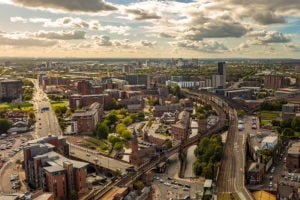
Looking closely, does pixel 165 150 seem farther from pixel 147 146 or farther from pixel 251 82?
pixel 251 82

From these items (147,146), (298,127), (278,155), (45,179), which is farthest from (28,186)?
(298,127)

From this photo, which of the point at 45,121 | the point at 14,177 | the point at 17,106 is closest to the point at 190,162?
the point at 14,177

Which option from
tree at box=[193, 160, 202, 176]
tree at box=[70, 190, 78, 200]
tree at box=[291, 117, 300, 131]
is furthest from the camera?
tree at box=[291, 117, 300, 131]

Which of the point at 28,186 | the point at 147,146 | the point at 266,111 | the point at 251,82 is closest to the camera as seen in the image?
the point at 28,186

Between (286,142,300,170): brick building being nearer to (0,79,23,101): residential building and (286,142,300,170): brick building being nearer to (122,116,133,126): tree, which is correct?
(122,116,133,126): tree

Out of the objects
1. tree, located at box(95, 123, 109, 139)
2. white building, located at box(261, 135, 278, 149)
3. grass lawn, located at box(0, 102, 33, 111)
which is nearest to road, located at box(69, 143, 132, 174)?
tree, located at box(95, 123, 109, 139)

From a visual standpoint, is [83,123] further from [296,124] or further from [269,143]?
[296,124]
